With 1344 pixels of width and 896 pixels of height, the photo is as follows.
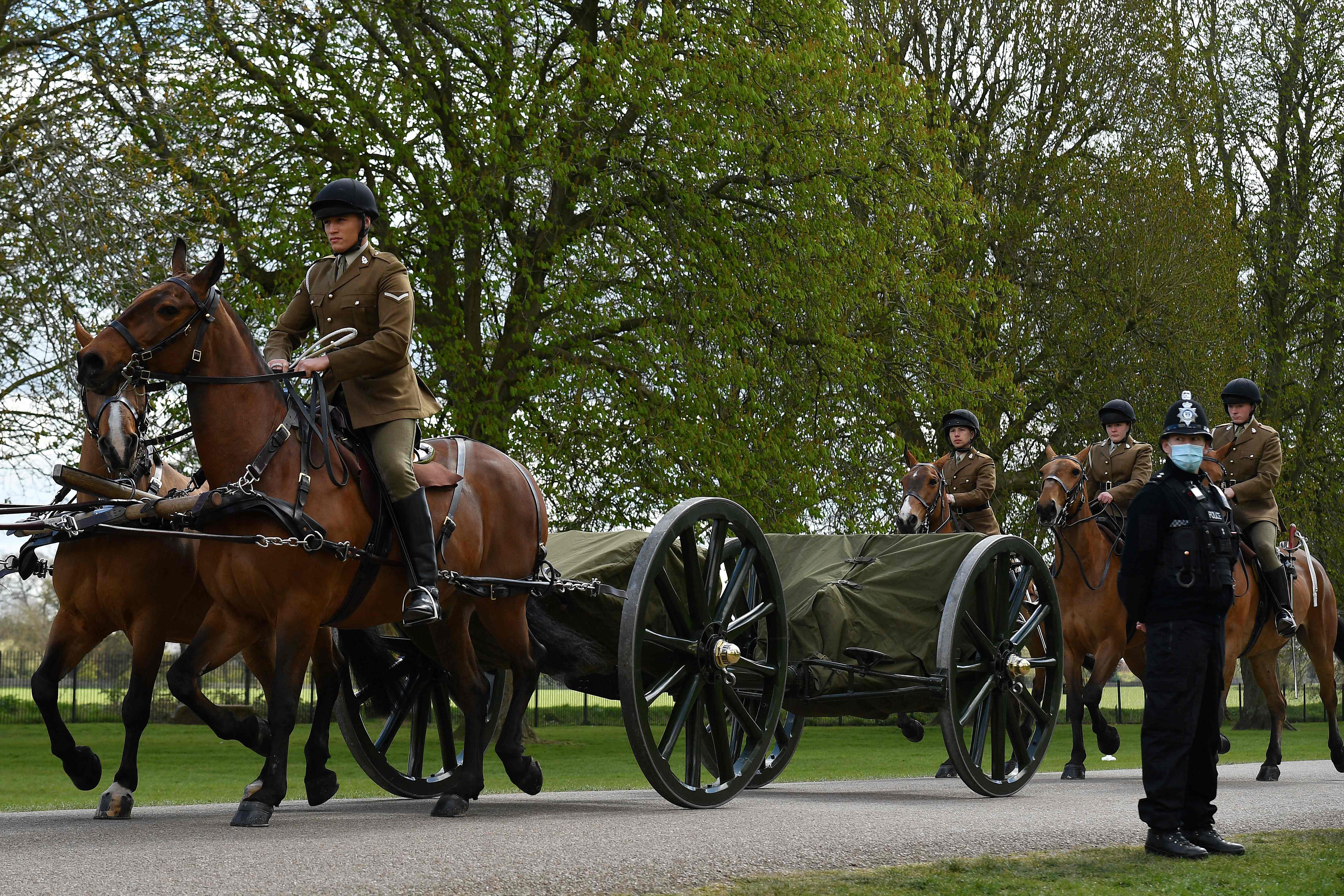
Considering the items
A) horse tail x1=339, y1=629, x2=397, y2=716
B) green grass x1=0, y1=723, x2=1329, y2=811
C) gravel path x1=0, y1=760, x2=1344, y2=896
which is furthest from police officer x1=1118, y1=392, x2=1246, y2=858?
green grass x1=0, y1=723, x2=1329, y2=811

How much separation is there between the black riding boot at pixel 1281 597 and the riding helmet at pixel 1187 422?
18.3 ft

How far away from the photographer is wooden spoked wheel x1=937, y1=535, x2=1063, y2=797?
29.1ft

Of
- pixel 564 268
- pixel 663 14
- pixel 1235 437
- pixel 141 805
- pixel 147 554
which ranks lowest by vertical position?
pixel 141 805

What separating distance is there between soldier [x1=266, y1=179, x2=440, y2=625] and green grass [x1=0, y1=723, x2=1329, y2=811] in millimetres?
3058

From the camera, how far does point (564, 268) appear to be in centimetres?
1962

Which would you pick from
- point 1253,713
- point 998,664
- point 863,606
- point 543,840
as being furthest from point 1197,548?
point 1253,713

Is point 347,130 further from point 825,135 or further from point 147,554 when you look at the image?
point 147,554

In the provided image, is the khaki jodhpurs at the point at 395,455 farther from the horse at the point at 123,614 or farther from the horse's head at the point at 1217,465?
the horse's head at the point at 1217,465

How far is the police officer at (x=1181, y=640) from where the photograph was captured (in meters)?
6.84

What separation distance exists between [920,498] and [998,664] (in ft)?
9.77

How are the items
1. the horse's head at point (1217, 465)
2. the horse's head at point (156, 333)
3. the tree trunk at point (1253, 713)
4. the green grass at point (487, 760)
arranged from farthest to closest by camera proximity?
1. the tree trunk at point (1253, 713)
2. the horse's head at point (1217, 465)
3. the green grass at point (487, 760)
4. the horse's head at point (156, 333)

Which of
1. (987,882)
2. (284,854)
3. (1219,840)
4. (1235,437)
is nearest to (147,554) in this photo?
(284,854)

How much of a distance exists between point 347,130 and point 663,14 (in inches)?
172

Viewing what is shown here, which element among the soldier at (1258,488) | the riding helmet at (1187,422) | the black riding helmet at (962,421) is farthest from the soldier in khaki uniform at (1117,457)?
the riding helmet at (1187,422)
